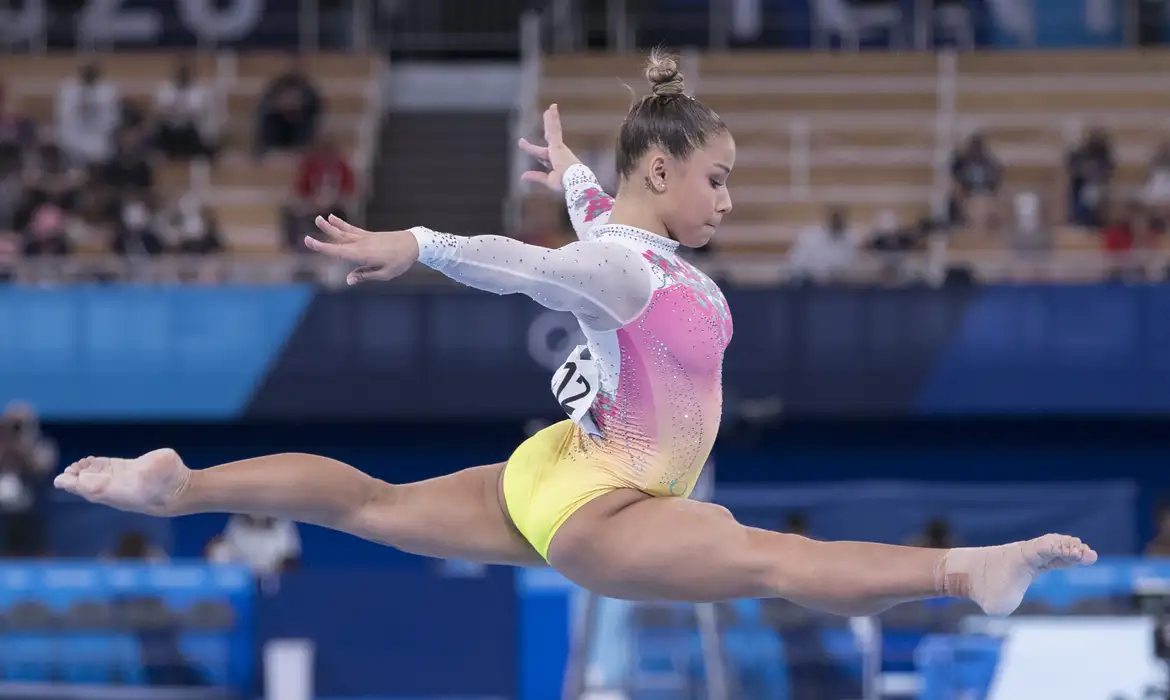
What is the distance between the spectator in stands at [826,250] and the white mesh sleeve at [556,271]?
8220 mm

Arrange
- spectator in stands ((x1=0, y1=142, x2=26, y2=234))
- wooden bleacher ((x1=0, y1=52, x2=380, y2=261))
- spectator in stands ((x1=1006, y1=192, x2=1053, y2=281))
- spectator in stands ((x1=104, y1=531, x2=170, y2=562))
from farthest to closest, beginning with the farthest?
wooden bleacher ((x1=0, y1=52, x2=380, y2=261)) → spectator in stands ((x1=0, y1=142, x2=26, y2=234)) → spectator in stands ((x1=1006, y1=192, x2=1053, y2=281)) → spectator in stands ((x1=104, y1=531, x2=170, y2=562))

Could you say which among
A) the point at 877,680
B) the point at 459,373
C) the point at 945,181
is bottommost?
the point at 877,680

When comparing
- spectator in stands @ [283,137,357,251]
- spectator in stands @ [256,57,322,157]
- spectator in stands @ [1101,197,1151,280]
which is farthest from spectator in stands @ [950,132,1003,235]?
spectator in stands @ [256,57,322,157]

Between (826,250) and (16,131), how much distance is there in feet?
20.9

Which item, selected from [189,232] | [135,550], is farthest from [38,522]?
[189,232]

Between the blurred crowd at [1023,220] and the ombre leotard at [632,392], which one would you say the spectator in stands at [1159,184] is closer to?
the blurred crowd at [1023,220]

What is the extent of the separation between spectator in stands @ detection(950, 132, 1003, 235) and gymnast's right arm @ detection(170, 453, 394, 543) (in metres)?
9.48

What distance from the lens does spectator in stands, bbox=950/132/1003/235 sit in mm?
13070

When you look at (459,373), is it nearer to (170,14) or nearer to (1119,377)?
(1119,377)

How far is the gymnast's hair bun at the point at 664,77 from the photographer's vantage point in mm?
4117

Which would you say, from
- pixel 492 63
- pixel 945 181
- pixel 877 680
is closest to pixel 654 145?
pixel 877 680

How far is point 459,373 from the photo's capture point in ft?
40.1

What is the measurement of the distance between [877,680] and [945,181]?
643 cm

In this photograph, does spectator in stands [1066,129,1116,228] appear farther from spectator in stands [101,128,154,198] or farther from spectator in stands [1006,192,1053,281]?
spectator in stands [101,128,154,198]
